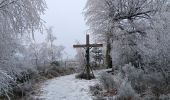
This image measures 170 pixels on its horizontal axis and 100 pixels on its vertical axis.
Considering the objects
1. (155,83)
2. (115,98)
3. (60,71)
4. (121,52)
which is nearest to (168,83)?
(155,83)

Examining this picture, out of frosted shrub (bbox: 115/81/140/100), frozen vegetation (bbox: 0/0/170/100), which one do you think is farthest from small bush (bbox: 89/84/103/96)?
frosted shrub (bbox: 115/81/140/100)

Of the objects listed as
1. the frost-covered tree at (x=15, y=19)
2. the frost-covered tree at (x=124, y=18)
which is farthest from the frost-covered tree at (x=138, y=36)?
the frost-covered tree at (x=15, y=19)

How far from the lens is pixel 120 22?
28109 millimetres

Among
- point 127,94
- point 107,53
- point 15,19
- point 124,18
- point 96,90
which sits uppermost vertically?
point 124,18

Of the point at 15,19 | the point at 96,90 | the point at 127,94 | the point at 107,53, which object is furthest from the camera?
Result: the point at 107,53

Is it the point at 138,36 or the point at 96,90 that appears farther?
the point at 138,36

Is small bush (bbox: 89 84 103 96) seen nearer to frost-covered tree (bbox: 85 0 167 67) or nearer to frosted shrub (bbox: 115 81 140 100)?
frosted shrub (bbox: 115 81 140 100)

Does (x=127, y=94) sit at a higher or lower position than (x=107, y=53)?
lower

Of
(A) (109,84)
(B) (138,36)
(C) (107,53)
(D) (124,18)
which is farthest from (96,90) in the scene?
(C) (107,53)

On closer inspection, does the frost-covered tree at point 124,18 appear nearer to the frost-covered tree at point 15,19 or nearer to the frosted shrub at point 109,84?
the frosted shrub at point 109,84

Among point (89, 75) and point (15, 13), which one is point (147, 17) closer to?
point (89, 75)

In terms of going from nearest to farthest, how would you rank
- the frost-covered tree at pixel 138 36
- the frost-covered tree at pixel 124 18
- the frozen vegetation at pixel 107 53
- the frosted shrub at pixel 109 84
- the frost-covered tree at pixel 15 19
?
the frost-covered tree at pixel 15 19
the frozen vegetation at pixel 107 53
the frost-covered tree at pixel 138 36
the frosted shrub at pixel 109 84
the frost-covered tree at pixel 124 18

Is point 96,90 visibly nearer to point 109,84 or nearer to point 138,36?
point 109,84

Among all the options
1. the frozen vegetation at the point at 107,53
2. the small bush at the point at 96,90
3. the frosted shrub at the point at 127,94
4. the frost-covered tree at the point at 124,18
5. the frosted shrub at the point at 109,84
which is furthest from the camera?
the frost-covered tree at the point at 124,18
